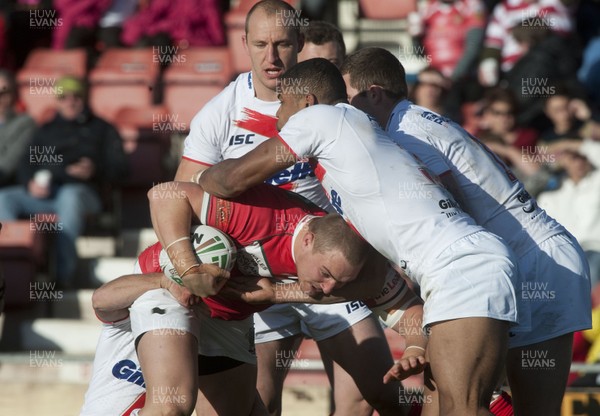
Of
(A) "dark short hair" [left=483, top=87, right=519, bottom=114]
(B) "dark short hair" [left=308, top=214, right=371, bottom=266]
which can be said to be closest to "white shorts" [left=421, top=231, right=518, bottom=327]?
(B) "dark short hair" [left=308, top=214, right=371, bottom=266]

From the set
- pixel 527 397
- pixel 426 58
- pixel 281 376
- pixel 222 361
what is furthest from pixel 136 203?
pixel 527 397

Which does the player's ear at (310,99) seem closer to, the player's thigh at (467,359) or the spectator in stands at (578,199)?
the player's thigh at (467,359)

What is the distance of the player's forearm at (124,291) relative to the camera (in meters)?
5.12

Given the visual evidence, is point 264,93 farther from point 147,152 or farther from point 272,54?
point 147,152

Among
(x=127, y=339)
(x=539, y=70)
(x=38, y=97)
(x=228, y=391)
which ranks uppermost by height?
(x=127, y=339)

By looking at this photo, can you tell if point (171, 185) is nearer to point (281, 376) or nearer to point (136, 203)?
point (281, 376)

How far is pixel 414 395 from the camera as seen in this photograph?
6055mm

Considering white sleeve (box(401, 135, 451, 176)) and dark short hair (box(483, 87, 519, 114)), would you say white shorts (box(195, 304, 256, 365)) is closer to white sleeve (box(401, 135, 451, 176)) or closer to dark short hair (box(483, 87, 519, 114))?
white sleeve (box(401, 135, 451, 176))

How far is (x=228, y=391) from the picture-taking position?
5.40m

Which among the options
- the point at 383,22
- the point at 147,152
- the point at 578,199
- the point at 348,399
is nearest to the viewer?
the point at 348,399

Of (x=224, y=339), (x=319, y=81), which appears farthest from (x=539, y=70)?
(x=224, y=339)

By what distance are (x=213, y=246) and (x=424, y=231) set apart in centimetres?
92

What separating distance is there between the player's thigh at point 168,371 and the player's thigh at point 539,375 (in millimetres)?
1494

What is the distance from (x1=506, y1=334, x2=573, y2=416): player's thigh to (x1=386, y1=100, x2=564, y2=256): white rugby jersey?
0.47 m
